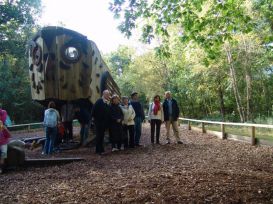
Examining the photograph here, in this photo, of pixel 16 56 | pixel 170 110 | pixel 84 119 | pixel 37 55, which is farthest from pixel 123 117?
pixel 16 56

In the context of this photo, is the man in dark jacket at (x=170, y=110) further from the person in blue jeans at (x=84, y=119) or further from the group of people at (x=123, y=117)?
the person in blue jeans at (x=84, y=119)

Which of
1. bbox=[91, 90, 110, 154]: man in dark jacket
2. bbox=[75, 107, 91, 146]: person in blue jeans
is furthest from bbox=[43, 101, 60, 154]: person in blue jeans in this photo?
bbox=[75, 107, 91, 146]: person in blue jeans

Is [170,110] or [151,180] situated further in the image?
[170,110]

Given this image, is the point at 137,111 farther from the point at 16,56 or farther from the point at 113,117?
the point at 16,56

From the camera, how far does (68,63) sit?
1169 centimetres

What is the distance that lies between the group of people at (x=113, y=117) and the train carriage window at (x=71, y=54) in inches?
62.2

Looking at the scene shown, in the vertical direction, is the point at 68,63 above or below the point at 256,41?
below

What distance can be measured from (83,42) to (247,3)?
1139 centimetres

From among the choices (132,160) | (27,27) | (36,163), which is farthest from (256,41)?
(27,27)

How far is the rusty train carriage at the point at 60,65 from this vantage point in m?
11.5

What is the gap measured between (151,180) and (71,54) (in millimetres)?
6852

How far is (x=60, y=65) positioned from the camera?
11.6m

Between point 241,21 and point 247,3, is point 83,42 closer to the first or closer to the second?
point 241,21

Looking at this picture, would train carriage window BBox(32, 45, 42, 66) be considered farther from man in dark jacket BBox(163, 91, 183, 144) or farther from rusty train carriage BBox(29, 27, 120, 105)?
man in dark jacket BBox(163, 91, 183, 144)
